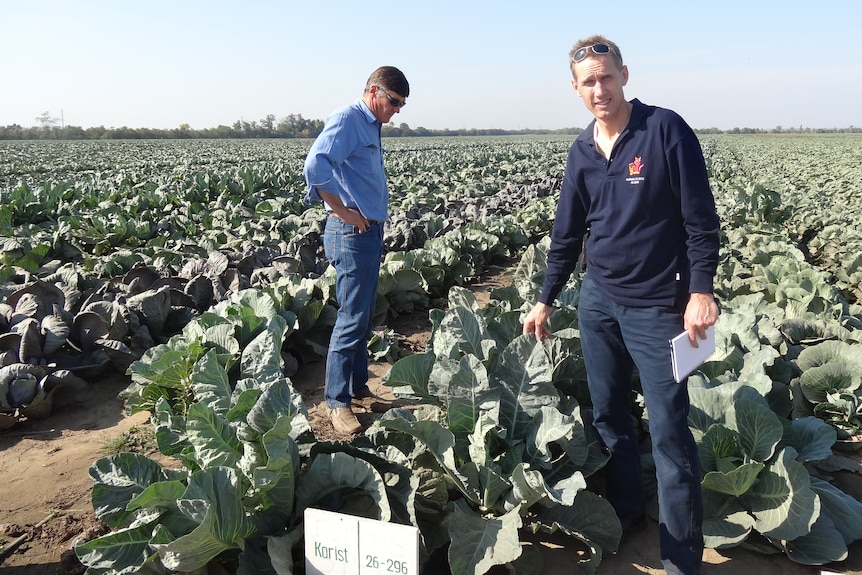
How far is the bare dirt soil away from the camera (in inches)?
101

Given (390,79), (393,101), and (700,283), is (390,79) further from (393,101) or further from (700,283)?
(700,283)

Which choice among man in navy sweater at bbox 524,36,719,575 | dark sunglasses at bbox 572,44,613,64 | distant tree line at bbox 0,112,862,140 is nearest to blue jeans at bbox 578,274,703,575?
man in navy sweater at bbox 524,36,719,575

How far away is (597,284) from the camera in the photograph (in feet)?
7.66

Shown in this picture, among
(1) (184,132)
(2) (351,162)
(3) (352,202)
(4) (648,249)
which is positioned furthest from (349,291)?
(1) (184,132)

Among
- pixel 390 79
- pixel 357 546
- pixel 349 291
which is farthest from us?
pixel 349 291

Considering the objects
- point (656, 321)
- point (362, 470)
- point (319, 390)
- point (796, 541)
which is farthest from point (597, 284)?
point (319, 390)

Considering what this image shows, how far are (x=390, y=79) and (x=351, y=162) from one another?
0.52 metres

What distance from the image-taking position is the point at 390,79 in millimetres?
3301

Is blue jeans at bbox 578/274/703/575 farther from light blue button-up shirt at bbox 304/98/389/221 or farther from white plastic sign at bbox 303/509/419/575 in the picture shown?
light blue button-up shirt at bbox 304/98/389/221

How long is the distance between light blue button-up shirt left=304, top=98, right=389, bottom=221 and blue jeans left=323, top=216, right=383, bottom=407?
15cm

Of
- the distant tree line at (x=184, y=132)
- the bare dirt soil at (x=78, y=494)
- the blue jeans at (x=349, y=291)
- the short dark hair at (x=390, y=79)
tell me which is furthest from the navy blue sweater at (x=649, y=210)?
the distant tree line at (x=184, y=132)

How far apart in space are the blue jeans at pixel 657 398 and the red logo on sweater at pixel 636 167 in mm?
496

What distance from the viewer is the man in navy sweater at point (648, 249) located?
1992 mm

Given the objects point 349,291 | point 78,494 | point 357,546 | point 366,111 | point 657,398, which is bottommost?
point 78,494
